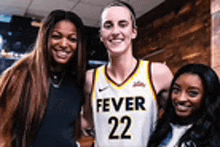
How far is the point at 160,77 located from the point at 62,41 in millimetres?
630

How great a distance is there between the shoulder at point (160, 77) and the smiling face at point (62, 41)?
52 centimetres

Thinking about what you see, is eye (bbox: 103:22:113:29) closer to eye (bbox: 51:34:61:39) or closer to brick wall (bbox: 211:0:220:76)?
eye (bbox: 51:34:61:39)

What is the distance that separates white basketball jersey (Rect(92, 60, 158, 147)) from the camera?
1609 millimetres

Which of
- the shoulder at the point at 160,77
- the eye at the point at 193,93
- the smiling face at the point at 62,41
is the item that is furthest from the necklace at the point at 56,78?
the eye at the point at 193,93

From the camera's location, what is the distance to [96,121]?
1737mm

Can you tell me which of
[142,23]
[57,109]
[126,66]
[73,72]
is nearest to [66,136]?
[57,109]

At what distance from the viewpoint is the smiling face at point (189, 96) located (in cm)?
136

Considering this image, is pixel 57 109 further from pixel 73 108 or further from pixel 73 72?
pixel 73 72

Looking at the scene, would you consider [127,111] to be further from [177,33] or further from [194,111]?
[177,33]

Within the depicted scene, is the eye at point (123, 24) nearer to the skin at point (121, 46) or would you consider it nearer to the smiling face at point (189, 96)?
the skin at point (121, 46)

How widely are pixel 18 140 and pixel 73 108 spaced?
0.36 m

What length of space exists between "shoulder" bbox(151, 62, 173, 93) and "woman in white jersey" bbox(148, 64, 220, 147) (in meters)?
0.21

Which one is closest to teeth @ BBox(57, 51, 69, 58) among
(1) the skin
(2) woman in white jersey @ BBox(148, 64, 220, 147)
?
(1) the skin

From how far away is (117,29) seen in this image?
165cm
